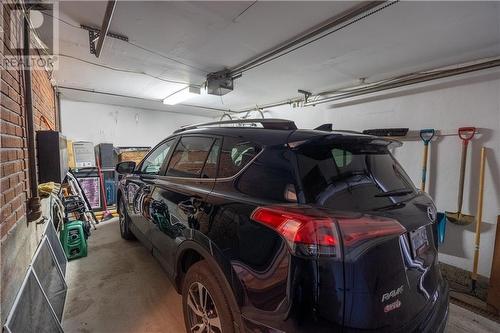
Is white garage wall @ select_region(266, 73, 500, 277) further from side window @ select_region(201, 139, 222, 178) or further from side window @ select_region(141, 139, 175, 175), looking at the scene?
side window @ select_region(141, 139, 175, 175)

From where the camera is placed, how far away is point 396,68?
3332mm

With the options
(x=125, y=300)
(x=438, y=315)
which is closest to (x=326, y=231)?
(x=438, y=315)

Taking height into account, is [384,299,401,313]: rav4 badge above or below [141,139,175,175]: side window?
below

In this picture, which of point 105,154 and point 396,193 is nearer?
point 396,193

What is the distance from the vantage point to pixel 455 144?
3.21 metres

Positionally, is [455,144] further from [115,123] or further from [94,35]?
[115,123]

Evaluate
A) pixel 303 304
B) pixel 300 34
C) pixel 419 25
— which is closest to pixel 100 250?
pixel 303 304

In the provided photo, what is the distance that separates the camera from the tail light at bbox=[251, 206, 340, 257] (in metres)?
0.97

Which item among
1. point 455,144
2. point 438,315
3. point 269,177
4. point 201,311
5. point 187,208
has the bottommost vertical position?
point 201,311

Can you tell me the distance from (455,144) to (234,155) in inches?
131

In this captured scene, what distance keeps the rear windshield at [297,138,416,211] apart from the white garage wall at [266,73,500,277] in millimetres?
2443

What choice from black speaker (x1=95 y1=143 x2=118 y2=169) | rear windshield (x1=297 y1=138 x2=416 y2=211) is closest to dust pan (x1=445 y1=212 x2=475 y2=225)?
rear windshield (x1=297 y1=138 x2=416 y2=211)

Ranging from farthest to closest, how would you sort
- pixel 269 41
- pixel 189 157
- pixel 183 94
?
pixel 183 94
pixel 269 41
pixel 189 157

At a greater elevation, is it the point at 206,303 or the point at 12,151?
the point at 12,151
